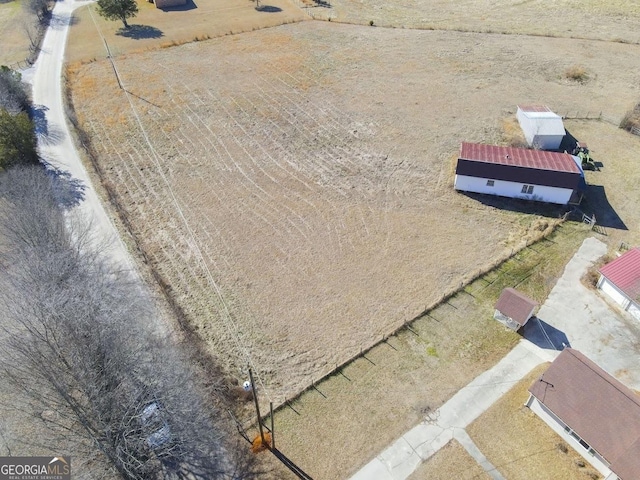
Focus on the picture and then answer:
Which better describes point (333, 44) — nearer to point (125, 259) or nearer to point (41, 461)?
point (125, 259)

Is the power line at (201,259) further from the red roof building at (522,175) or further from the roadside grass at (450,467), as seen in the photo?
the red roof building at (522,175)

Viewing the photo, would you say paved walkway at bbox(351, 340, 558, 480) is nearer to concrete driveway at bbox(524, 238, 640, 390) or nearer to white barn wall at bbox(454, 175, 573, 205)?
concrete driveway at bbox(524, 238, 640, 390)

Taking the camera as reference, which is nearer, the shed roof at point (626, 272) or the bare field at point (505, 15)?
the shed roof at point (626, 272)

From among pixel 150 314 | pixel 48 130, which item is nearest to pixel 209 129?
pixel 48 130

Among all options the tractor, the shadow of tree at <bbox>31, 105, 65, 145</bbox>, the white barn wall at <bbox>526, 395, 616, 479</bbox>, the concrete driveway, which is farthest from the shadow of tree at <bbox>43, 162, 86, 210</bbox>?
the tractor

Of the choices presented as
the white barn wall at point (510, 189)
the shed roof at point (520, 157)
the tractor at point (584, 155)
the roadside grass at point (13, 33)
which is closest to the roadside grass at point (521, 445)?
the white barn wall at point (510, 189)

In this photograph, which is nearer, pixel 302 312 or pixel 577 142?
pixel 302 312

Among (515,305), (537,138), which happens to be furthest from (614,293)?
(537,138)
